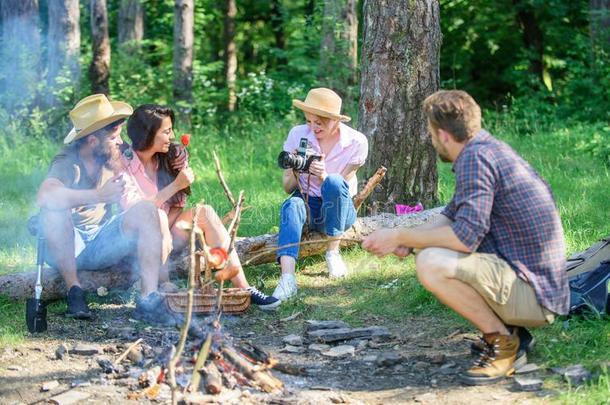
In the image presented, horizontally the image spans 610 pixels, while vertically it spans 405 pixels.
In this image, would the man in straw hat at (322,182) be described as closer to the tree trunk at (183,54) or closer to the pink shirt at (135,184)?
the pink shirt at (135,184)

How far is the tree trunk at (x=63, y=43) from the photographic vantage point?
43.1 ft

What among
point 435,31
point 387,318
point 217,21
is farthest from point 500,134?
point 217,21

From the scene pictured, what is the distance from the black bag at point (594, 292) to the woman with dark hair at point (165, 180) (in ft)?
6.30

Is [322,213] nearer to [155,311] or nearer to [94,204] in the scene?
[155,311]

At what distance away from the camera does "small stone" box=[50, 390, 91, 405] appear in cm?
447

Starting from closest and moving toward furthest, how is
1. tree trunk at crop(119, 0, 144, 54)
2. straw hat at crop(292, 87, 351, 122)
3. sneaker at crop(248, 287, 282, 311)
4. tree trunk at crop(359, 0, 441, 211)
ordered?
sneaker at crop(248, 287, 282, 311)
straw hat at crop(292, 87, 351, 122)
tree trunk at crop(359, 0, 441, 211)
tree trunk at crop(119, 0, 144, 54)

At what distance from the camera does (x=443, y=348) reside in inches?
208

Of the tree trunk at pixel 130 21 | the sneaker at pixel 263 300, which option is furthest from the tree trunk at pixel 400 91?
the tree trunk at pixel 130 21

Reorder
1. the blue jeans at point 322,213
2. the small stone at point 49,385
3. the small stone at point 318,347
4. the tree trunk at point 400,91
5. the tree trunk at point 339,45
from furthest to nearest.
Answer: the tree trunk at point 339,45, the tree trunk at point 400,91, the blue jeans at point 322,213, the small stone at point 318,347, the small stone at point 49,385

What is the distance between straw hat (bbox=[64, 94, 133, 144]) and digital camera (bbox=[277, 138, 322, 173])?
106 centimetres

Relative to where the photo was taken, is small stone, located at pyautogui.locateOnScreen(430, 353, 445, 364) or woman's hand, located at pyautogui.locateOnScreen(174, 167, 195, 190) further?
woman's hand, located at pyautogui.locateOnScreen(174, 167, 195, 190)

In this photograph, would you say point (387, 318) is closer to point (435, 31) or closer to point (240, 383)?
point (240, 383)

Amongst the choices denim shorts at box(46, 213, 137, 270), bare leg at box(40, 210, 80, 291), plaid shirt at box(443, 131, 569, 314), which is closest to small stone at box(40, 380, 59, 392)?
bare leg at box(40, 210, 80, 291)

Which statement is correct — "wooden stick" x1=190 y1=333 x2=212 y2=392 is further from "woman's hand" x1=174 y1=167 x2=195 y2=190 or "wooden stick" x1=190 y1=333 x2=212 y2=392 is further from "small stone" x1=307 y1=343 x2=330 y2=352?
"woman's hand" x1=174 y1=167 x2=195 y2=190
